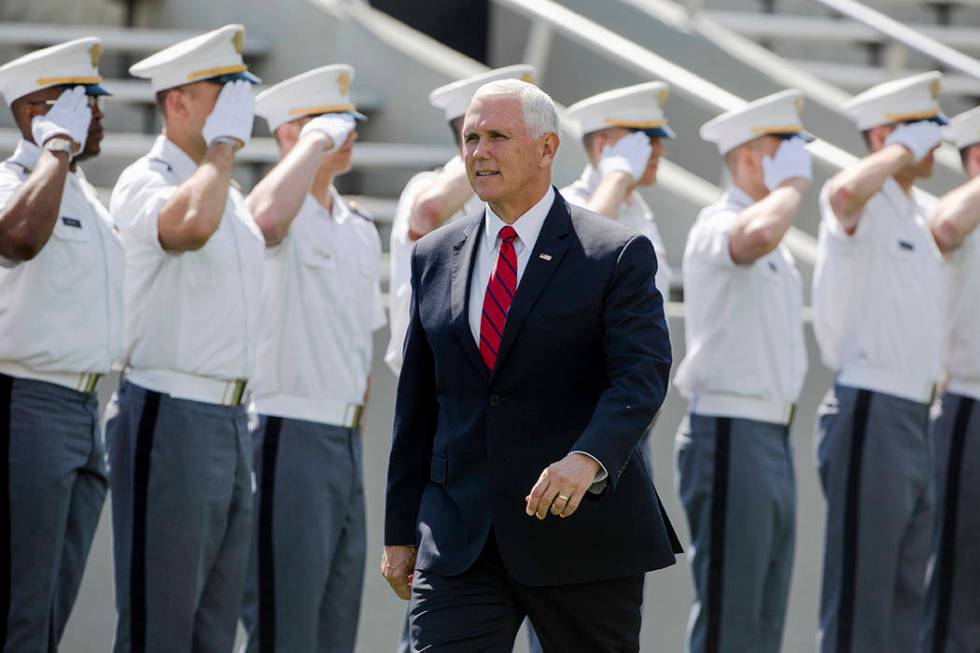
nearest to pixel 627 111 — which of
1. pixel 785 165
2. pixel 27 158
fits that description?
pixel 785 165

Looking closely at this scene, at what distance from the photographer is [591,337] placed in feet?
13.2

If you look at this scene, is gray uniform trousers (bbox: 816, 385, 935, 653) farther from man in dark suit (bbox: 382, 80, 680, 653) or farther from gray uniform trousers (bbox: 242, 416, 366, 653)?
man in dark suit (bbox: 382, 80, 680, 653)

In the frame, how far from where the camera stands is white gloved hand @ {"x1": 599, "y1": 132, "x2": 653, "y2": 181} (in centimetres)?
646

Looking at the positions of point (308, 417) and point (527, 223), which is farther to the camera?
point (308, 417)

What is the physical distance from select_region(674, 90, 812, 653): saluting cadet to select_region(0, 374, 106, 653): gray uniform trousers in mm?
2196

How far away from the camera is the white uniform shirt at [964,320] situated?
282 inches

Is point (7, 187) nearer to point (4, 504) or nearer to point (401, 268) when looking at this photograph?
point (4, 504)

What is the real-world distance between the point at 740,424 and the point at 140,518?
2.09 meters

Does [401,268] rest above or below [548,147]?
below

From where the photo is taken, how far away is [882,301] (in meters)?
6.80

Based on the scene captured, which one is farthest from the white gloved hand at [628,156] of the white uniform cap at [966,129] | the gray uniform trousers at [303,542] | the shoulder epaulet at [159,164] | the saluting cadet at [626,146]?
the white uniform cap at [966,129]

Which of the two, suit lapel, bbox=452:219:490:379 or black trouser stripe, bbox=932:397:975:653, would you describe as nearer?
suit lapel, bbox=452:219:490:379

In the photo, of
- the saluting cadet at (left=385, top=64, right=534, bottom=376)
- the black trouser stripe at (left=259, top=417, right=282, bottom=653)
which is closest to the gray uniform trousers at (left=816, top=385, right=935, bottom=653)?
the saluting cadet at (left=385, top=64, right=534, bottom=376)

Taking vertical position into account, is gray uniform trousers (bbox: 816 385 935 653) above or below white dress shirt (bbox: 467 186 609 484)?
below
